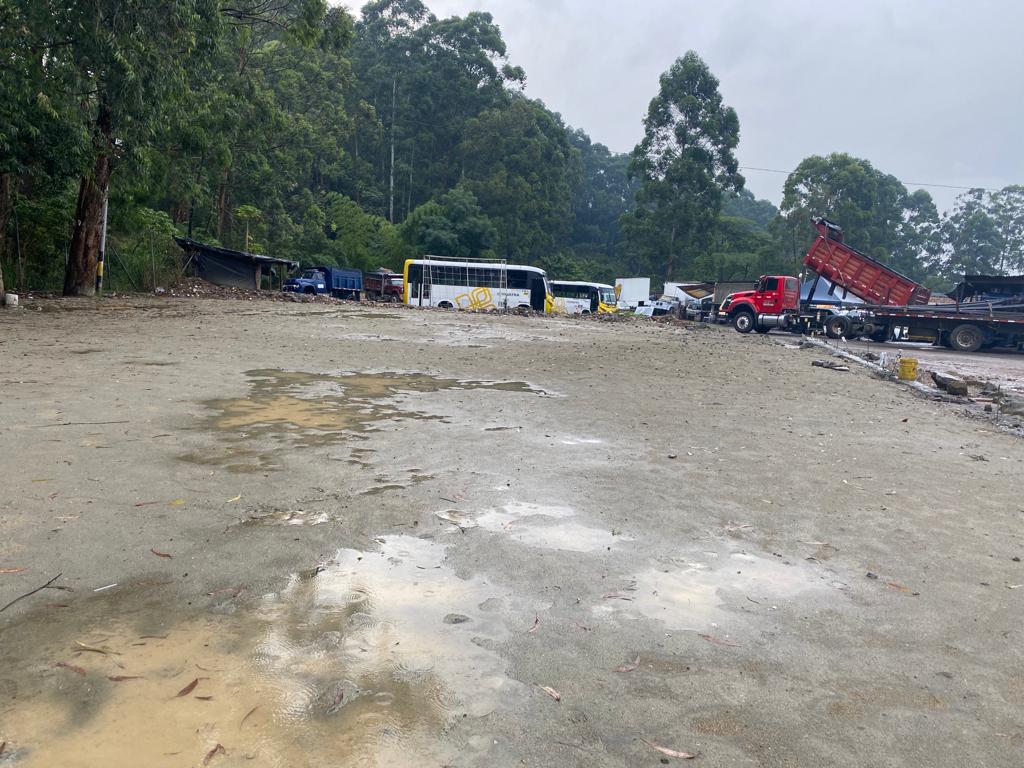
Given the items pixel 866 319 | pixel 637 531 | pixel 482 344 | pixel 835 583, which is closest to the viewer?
pixel 835 583

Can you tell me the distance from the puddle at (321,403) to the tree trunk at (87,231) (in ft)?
51.3

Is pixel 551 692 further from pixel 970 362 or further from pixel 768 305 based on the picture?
pixel 768 305

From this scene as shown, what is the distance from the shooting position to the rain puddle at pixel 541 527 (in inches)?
168

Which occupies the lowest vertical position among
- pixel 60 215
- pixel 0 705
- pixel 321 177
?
pixel 0 705

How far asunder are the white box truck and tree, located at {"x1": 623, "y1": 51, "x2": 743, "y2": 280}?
6.25 meters

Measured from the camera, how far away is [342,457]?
5875 mm

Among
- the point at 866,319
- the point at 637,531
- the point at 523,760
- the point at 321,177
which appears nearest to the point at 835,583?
the point at 637,531

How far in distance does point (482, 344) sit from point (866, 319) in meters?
17.8

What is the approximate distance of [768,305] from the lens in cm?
3058

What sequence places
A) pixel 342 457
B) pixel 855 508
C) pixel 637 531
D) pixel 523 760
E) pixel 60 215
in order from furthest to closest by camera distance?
pixel 60 215
pixel 342 457
pixel 855 508
pixel 637 531
pixel 523 760

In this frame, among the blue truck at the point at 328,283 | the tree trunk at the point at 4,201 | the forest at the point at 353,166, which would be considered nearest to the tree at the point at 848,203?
the forest at the point at 353,166

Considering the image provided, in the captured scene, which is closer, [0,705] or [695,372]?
[0,705]

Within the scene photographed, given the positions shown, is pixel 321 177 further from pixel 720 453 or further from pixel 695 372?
pixel 720 453

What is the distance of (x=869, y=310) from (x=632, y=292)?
23769 mm
